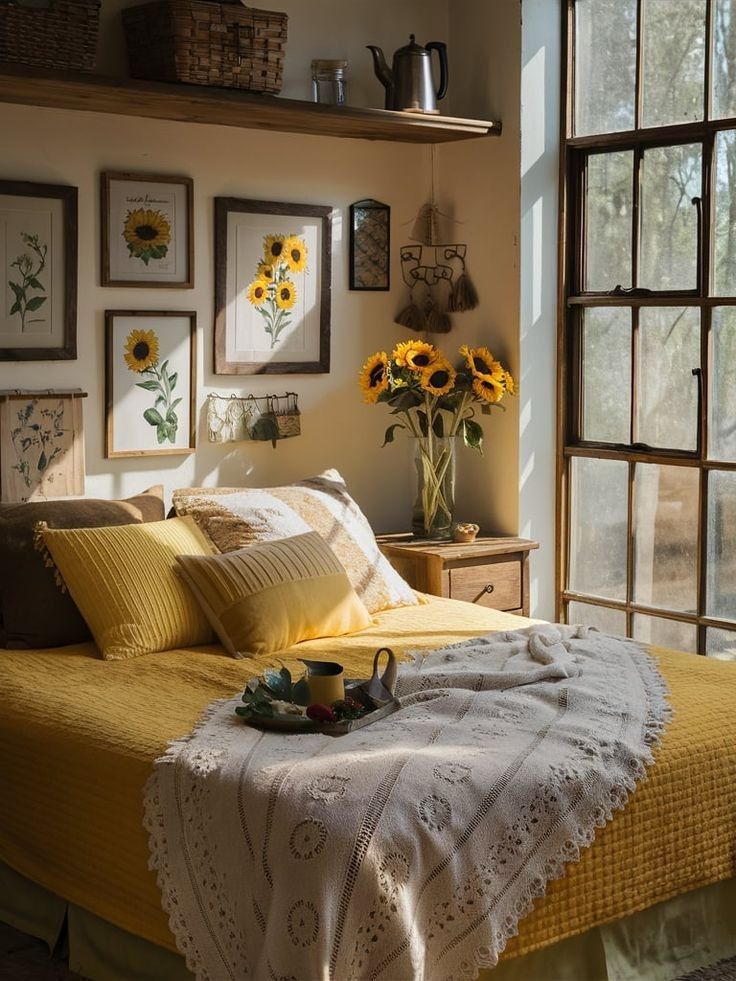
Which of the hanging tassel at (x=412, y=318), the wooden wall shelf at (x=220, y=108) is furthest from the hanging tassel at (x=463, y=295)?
the wooden wall shelf at (x=220, y=108)

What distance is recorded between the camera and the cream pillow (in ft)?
12.8

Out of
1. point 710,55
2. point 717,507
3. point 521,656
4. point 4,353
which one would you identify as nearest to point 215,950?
point 521,656

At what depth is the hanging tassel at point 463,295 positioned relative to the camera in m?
4.78

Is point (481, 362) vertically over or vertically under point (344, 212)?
under

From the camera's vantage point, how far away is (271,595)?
3.60 metres

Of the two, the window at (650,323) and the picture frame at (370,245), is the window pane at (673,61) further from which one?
the picture frame at (370,245)

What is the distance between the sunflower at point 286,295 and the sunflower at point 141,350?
1.61 ft

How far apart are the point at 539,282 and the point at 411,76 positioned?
0.80 meters

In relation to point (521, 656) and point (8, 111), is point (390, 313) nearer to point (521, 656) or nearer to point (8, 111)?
point (8, 111)

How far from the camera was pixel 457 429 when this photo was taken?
15.3 ft

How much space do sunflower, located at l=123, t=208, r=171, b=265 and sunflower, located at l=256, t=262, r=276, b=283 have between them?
0.35m

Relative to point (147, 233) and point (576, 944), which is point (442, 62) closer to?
point (147, 233)

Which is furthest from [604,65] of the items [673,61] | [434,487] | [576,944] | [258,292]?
[576,944]

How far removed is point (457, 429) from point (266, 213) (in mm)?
952
